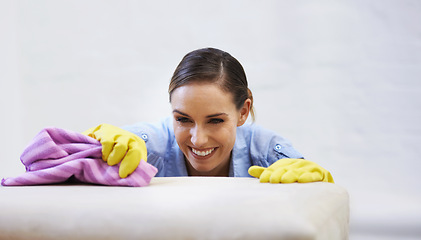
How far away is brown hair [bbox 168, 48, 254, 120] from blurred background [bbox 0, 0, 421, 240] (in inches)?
27.6

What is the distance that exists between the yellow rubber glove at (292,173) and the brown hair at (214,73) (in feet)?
1.31

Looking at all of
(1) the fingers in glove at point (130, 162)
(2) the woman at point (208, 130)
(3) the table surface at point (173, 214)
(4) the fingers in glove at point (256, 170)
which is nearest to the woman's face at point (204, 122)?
(2) the woman at point (208, 130)

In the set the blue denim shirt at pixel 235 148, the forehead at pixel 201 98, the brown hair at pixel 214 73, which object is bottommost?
the blue denim shirt at pixel 235 148

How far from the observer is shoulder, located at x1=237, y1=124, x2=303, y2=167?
1474mm

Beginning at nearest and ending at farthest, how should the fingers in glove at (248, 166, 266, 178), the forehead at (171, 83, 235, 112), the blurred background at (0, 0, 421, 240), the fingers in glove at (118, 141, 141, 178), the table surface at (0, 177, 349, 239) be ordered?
1. the table surface at (0, 177, 349, 239)
2. the fingers in glove at (118, 141, 141, 178)
3. the fingers in glove at (248, 166, 266, 178)
4. the forehead at (171, 83, 235, 112)
5. the blurred background at (0, 0, 421, 240)

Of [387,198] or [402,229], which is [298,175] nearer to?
[402,229]

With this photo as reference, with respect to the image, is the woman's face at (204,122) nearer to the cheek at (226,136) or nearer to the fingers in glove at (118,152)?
the cheek at (226,136)

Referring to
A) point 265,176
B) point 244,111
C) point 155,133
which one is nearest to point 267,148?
point 244,111

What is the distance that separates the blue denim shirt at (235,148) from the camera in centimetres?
150

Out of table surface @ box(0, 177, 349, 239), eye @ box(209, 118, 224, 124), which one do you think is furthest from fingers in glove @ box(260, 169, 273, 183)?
eye @ box(209, 118, 224, 124)

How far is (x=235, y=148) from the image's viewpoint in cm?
153

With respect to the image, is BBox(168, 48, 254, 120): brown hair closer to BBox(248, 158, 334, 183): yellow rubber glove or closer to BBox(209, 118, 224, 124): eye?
BBox(209, 118, 224, 124): eye
